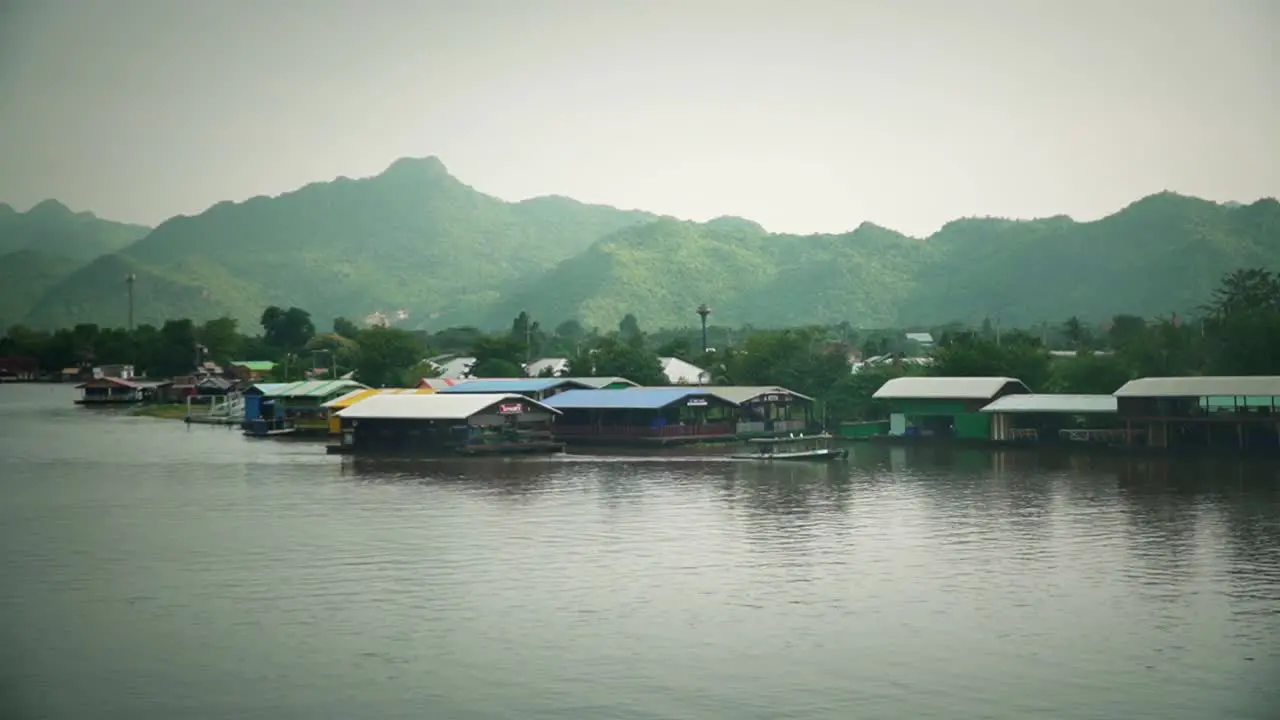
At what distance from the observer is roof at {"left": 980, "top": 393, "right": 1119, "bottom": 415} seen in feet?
145

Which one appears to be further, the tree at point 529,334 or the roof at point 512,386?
the tree at point 529,334

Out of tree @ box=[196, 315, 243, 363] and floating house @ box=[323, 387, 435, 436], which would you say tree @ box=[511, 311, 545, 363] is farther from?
floating house @ box=[323, 387, 435, 436]

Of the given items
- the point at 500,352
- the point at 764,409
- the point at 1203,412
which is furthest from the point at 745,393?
the point at 500,352

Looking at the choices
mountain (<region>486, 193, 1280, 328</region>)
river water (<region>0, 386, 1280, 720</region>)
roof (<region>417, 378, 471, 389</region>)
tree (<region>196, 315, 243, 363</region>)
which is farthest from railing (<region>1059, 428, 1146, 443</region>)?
mountain (<region>486, 193, 1280, 328</region>)

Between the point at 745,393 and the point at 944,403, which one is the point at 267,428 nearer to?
the point at 745,393

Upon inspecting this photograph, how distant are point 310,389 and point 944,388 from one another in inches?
1227

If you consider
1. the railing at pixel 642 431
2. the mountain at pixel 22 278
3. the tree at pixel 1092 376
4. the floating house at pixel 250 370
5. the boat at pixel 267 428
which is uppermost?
the mountain at pixel 22 278

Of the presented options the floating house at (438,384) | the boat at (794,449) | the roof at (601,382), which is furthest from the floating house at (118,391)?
the boat at (794,449)

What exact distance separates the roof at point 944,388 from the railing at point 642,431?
624 centimetres

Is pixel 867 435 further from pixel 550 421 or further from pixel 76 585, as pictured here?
pixel 76 585

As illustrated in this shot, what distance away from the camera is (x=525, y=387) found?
54.2m

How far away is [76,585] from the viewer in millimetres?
→ 21328

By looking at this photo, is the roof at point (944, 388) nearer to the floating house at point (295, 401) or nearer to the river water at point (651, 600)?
the river water at point (651, 600)

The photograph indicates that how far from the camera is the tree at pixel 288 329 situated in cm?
11994
